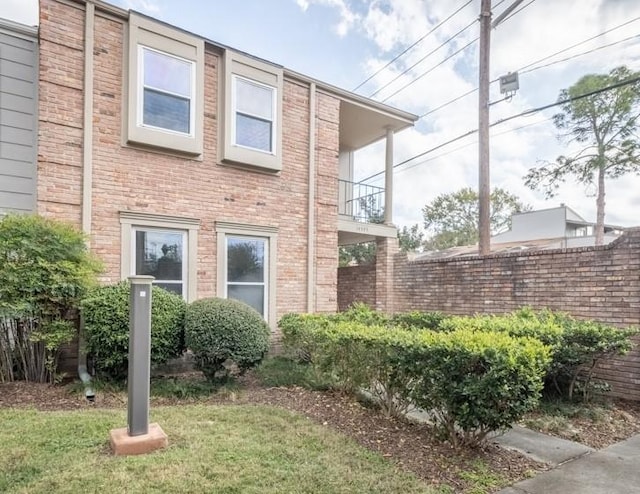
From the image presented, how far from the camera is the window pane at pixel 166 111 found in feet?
23.1

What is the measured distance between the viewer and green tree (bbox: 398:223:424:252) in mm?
33000

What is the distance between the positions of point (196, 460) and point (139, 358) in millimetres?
970

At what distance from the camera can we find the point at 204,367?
584 cm

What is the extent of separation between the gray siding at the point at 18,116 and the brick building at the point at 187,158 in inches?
25.1

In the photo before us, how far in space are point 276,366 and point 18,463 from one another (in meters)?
4.16

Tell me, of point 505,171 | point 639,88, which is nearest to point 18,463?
point 639,88

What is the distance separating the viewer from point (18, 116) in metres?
6.57

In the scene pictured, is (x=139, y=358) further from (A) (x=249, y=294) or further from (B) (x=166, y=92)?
(B) (x=166, y=92)

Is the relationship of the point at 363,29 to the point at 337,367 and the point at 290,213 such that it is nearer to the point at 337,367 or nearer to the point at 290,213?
the point at 290,213

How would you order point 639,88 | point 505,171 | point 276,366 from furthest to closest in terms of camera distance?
point 505,171 < point 639,88 < point 276,366

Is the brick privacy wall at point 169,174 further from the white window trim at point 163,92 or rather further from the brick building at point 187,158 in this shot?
the white window trim at point 163,92

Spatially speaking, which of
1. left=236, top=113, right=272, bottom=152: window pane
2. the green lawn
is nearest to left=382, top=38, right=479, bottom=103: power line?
left=236, top=113, right=272, bottom=152: window pane

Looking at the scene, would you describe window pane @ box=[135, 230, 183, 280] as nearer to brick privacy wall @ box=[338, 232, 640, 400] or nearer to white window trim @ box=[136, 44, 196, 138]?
white window trim @ box=[136, 44, 196, 138]

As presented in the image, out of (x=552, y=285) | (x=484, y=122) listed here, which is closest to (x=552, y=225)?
(x=484, y=122)
